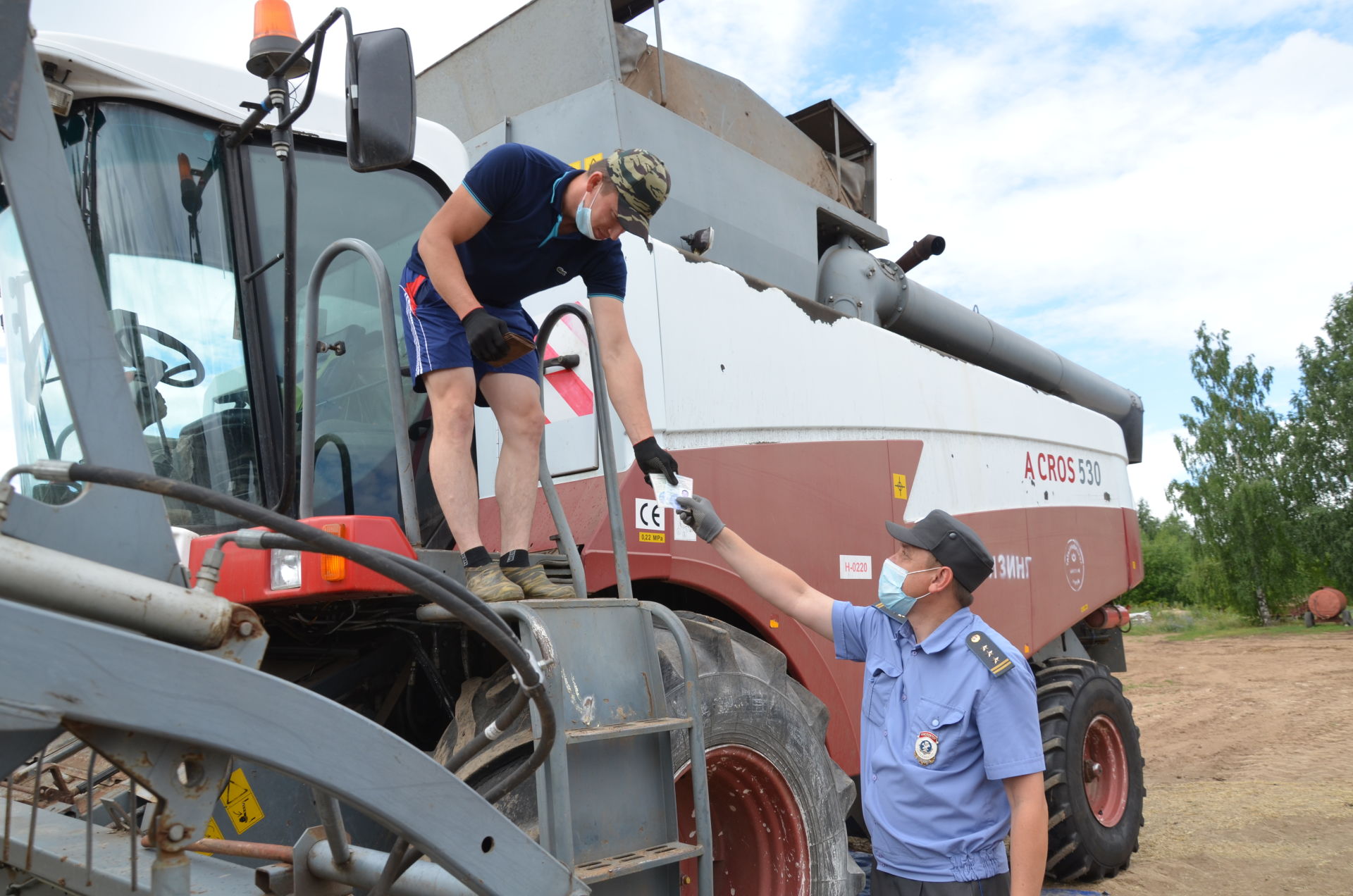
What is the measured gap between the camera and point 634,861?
242cm

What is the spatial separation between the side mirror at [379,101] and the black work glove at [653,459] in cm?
105

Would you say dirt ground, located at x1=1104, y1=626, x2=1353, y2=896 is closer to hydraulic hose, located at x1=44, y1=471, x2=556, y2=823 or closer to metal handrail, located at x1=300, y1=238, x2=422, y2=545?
metal handrail, located at x1=300, y1=238, x2=422, y2=545

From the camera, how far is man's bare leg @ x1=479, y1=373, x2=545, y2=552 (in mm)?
2848

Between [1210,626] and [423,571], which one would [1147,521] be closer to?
[1210,626]

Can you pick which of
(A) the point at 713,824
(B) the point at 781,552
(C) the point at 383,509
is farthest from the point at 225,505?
(B) the point at 781,552

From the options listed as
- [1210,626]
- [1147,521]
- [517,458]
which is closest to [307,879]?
[517,458]

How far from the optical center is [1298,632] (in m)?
26.0

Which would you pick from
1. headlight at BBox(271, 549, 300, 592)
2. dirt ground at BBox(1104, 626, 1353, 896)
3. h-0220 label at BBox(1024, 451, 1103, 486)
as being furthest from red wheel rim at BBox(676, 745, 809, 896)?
h-0220 label at BBox(1024, 451, 1103, 486)

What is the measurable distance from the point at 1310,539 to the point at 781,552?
32616 millimetres

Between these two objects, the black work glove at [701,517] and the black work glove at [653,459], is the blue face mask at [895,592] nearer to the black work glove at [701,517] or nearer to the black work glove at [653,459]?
the black work glove at [701,517]

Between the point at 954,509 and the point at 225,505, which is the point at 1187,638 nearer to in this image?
the point at 954,509

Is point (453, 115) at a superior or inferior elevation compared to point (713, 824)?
superior

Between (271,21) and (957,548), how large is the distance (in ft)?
6.85

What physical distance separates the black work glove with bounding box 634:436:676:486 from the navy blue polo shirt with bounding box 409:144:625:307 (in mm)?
519
